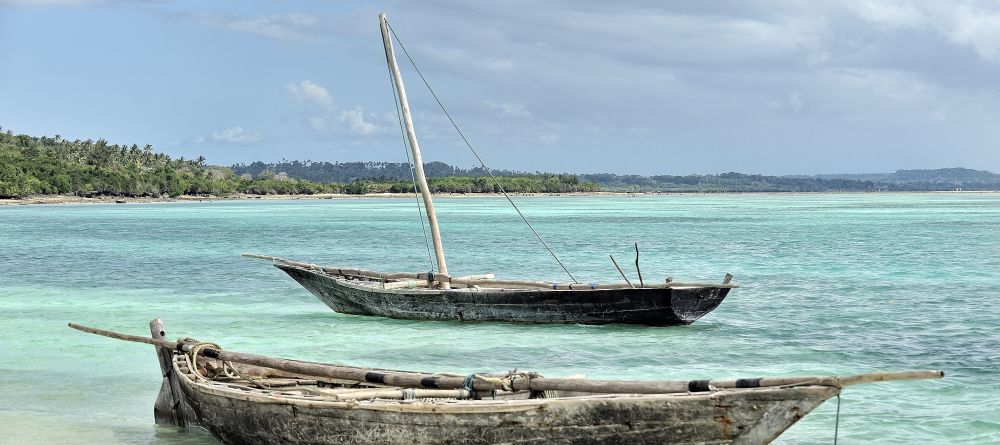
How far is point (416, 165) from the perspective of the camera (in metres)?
19.3

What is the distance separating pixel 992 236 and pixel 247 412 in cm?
5628

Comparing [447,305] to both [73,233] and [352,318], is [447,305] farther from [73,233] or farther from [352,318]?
[73,233]

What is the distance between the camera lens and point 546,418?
7.77m

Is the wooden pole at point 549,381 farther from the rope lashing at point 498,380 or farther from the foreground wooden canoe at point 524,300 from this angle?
the foreground wooden canoe at point 524,300

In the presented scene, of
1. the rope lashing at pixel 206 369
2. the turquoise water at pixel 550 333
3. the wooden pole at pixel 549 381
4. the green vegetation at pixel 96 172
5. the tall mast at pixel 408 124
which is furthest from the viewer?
the green vegetation at pixel 96 172

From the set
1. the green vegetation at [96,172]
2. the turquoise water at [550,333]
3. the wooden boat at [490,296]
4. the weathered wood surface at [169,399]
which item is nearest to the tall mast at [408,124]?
the wooden boat at [490,296]

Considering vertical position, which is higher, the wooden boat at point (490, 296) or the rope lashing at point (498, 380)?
the rope lashing at point (498, 380)

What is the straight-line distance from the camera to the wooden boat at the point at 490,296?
1681 centimetres

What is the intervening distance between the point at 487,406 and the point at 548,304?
949cm

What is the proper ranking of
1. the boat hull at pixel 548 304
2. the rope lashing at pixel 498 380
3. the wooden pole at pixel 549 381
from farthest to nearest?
the boat hull at pixel 548 304, the rope lashing at pixel 498 380, the wooden pole at pixel 549 381

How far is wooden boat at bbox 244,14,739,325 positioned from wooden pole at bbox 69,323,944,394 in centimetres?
733

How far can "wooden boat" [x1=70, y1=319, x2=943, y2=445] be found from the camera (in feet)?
23.9

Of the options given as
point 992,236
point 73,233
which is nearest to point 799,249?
point 992,236

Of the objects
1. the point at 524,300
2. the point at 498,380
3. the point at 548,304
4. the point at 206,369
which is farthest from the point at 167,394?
the point at 548,304
